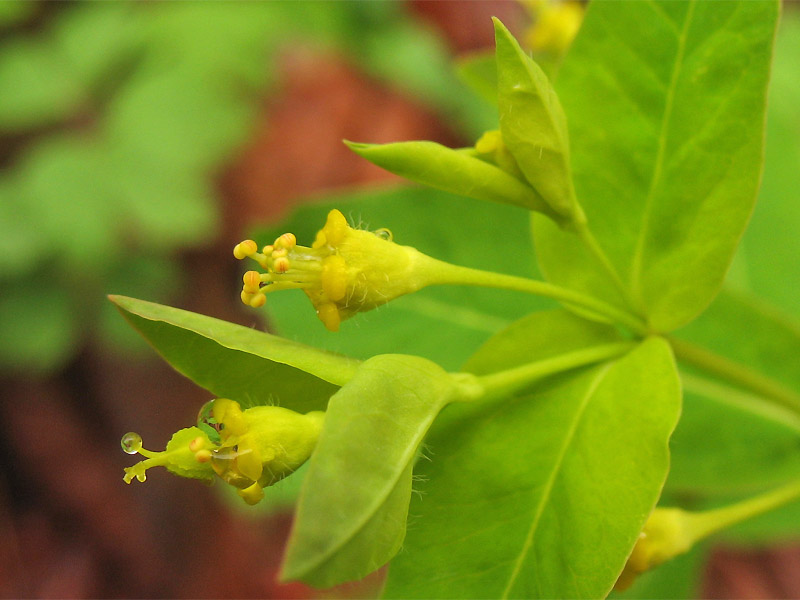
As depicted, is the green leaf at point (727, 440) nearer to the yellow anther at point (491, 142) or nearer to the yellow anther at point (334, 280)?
the yellow anther at point (491, 142)

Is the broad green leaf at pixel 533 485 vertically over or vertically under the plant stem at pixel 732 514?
over

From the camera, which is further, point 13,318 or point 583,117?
point 13,318

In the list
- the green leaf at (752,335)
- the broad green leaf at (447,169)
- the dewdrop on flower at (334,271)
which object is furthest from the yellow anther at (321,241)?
the green leaf at (752,335)

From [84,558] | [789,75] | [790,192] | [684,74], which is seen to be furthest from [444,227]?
[84,558]

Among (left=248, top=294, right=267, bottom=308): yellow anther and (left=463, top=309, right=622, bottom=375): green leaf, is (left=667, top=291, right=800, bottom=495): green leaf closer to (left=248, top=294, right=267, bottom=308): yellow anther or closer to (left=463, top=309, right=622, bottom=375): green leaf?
(left=463, top=309, right=622, bottom=375): green leaf

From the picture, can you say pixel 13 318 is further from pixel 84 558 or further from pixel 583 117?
pixel 583 117

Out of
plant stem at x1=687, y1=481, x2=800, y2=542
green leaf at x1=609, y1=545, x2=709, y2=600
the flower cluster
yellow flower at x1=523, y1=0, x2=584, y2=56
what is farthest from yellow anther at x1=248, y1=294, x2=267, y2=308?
green leaf at x1=609, y1=545, x2=709, y2=600

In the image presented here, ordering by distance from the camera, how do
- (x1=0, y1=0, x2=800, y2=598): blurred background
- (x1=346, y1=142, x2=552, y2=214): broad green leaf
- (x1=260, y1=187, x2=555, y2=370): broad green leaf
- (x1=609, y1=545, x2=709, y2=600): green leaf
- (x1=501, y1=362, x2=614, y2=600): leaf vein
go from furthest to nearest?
1. (x1=0, y1=0, x2=800, y2=598): blurred background
2. (x1=609, y1=545, x2=709, y2=600): green leaf
3. (x1=260, y1=187, x2=555, y2=370): broad green leaf
4. (x1=501, y1=362, x2=614, y2=600): leaf vein
5. (x1=346, y1=142, x2=552, y2=214): broad green leaf
